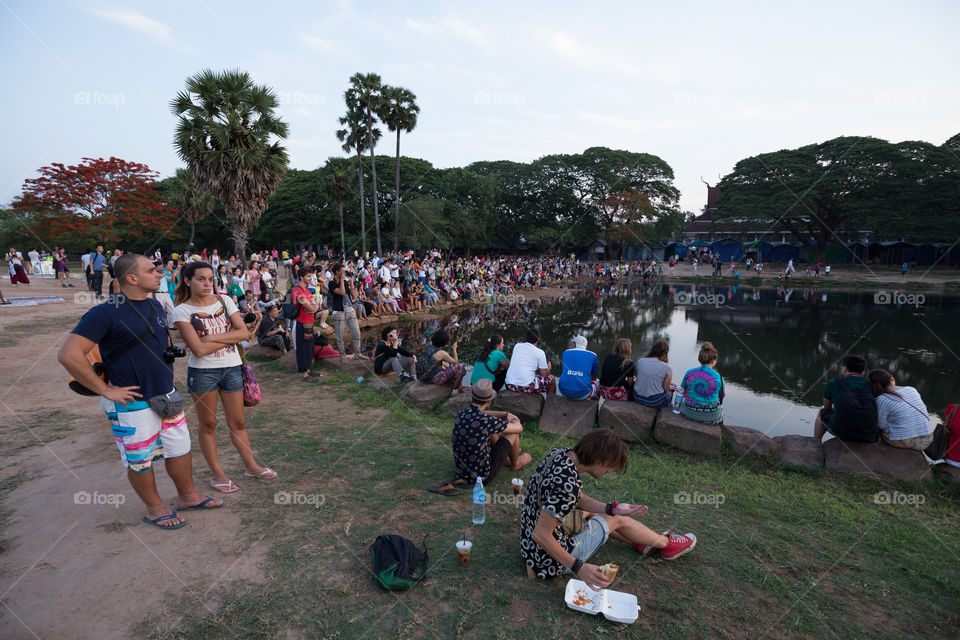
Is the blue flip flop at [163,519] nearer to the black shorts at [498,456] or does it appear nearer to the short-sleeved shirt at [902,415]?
the black shorts at [498,456]

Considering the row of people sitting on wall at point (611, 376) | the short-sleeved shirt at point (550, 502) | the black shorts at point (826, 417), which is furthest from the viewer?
the row of people sitting on wall at point (611, 376)

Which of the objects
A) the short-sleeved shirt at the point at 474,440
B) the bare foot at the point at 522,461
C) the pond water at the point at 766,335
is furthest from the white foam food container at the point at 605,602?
the pond water at the point at 766,335

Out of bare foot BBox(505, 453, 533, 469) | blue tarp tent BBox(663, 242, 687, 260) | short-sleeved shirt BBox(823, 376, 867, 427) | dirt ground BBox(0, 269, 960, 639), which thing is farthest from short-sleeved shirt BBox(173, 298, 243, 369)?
blue tarp tent BBox(663, 242, 687, 260)

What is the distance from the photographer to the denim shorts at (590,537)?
2832 millimetres

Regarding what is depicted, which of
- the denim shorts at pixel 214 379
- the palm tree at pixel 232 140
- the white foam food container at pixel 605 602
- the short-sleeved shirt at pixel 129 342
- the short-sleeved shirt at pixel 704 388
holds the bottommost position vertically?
the white foam food container at pixel 605 602

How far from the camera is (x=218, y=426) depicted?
204 inches

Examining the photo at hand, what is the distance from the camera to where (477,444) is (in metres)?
3.95

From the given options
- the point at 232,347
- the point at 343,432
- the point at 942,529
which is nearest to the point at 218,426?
the point at 343,432

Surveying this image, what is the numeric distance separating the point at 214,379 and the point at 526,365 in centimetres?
360

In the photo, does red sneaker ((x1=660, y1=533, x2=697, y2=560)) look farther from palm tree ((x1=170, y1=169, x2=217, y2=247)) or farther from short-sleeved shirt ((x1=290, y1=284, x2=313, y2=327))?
palm tree ((x1=170, y1=169, x2=217, y2=247))

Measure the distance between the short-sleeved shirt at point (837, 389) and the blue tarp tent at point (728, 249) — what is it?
46966 mm

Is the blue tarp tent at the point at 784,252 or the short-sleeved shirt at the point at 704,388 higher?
the blue tarp tent at the point at 784,252

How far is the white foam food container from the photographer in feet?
A: 8.41

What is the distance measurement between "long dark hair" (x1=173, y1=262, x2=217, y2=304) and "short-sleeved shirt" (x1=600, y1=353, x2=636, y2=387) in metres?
4.61
